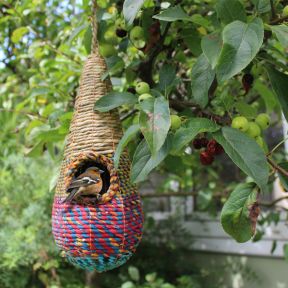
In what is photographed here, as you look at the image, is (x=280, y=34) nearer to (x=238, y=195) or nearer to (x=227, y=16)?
(x=227, y=16)

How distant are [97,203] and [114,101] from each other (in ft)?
0.76

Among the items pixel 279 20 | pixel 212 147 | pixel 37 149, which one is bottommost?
pixel 37 149

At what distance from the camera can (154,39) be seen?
1.16 m

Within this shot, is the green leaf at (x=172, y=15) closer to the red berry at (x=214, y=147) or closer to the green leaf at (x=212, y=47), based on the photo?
the green leaf at (x=212, y=47)

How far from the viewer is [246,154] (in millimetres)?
750

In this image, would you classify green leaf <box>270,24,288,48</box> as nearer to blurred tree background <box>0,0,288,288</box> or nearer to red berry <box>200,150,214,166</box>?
blurred tree background <box>0,0,288,288</box>

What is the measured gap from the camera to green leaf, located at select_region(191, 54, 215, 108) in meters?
0.87

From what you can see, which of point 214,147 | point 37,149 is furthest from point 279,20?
point 37,149

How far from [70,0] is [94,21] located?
1332 millimetres

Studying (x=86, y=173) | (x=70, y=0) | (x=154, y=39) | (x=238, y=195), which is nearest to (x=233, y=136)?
(x=238, y=195)

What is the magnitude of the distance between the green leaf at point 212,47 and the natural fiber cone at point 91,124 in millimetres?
345

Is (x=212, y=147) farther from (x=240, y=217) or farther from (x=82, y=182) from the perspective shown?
Answer: (x=82, y=182)

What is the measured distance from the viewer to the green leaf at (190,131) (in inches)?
29.4

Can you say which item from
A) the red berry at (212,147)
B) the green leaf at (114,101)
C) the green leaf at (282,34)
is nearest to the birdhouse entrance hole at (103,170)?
the green leaf at (114,101)
